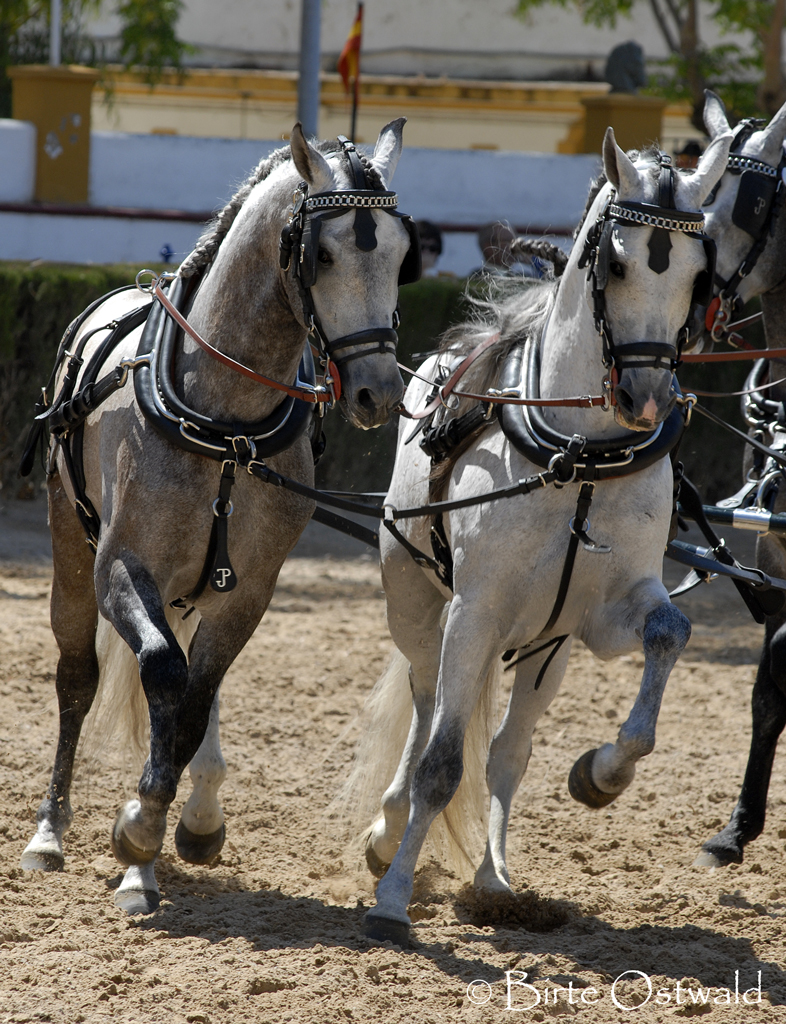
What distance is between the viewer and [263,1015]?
2727 mm

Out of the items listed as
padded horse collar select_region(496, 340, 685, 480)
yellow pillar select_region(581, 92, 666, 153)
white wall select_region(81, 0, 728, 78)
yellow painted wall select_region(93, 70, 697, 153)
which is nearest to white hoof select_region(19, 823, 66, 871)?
padded horse collar select_region(496, 340, 685, 480)

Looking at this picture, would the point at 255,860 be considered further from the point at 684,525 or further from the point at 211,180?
the point at 211,180

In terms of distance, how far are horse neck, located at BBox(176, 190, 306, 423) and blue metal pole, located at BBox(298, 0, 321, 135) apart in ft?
25.4

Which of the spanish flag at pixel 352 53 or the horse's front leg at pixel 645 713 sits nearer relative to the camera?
the horse's front leg at pixel 645 713

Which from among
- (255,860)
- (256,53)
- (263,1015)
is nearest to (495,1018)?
(263,1015)

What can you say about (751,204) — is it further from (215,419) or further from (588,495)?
(215,419)

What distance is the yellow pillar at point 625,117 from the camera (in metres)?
12.9

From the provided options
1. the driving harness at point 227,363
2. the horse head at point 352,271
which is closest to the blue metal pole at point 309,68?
the driving harness at point 227,363

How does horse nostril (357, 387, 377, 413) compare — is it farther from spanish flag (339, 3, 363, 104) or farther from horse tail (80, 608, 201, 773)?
spanish flag (339, 3, 363, 104)

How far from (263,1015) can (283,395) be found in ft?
5.19

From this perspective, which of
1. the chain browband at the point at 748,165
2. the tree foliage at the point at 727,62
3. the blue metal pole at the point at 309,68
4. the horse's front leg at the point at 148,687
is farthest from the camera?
the tree foliage at the point at 727,62

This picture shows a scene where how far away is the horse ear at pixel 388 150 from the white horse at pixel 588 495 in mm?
524

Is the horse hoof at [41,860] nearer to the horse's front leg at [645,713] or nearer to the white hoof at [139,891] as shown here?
the white hoof at [139,891]

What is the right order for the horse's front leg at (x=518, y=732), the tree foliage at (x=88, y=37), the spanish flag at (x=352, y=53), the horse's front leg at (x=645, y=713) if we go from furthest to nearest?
1. the tree foliage at (x=88, y=37)
2. the spanish flag at (x=352, y=53)
3. the horse's front leg at (x=518, y=732)
4. the horse's front leg at (x=645, y=713)
